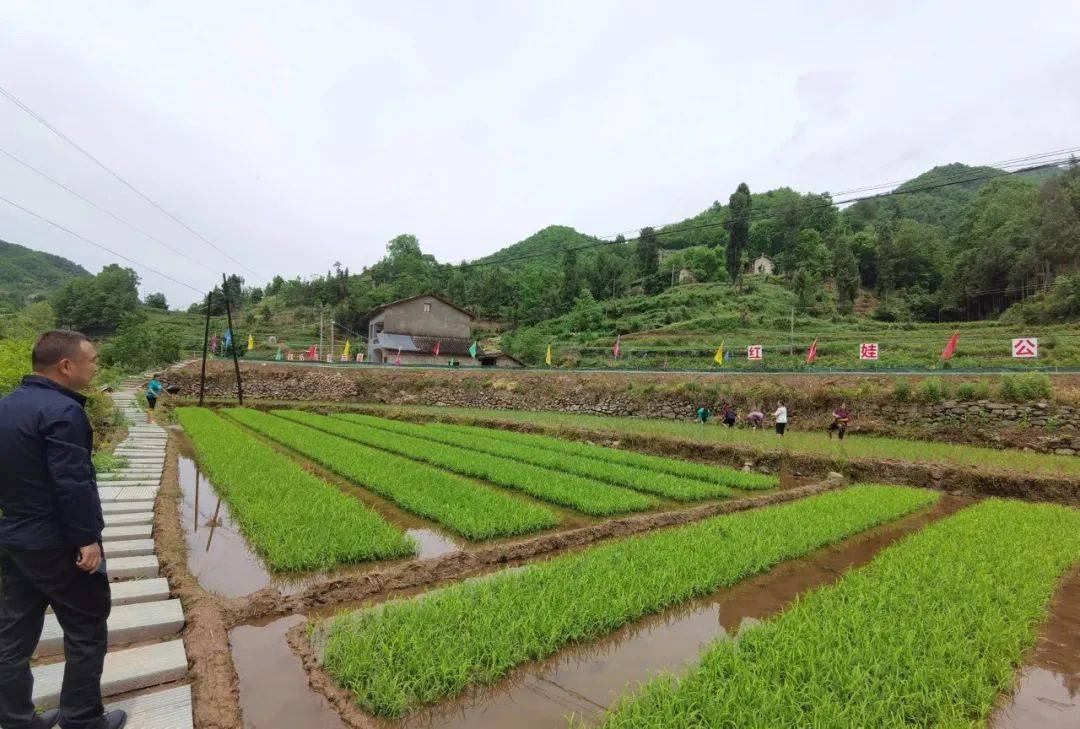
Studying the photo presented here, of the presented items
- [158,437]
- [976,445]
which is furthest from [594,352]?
[158,437]

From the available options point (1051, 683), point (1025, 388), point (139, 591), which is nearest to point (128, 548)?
point (139, 591)

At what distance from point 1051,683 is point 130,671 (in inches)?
271

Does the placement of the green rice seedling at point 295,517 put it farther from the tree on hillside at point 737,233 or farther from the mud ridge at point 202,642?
the tree on hillside at point 737,233

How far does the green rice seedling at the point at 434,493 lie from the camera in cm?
723

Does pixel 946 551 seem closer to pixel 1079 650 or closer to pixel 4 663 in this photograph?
pixel 1079 650

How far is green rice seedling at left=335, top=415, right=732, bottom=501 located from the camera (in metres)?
9.83

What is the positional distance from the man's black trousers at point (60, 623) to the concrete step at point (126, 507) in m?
4.93

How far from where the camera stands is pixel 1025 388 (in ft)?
50.9

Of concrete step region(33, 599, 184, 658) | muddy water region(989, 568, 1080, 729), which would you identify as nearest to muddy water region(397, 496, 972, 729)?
muddy water region(989, 568, 1080, 729)

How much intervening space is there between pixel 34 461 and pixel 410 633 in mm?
2713

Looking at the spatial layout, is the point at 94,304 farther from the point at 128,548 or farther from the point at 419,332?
the point at 128,548

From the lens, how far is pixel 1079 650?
455 cm

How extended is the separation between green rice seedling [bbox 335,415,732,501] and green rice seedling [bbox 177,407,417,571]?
5.02 metres

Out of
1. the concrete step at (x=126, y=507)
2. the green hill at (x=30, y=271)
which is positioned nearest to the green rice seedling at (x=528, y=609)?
the concrete step at (x=126, y=507)
